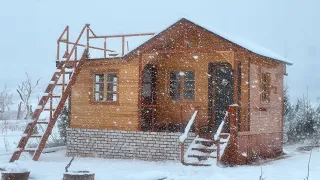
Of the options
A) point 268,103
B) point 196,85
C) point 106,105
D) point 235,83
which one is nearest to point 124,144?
point 106,105

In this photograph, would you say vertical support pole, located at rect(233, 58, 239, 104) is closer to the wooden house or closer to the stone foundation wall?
the wooden house

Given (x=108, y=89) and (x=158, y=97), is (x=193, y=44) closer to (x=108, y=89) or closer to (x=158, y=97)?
(x=158, y=97)

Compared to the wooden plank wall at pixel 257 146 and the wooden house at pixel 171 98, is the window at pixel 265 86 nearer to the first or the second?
the wooden house at pixel 171 98

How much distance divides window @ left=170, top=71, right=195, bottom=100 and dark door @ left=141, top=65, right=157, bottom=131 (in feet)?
2.60

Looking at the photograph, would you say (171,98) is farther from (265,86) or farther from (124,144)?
(265,86)

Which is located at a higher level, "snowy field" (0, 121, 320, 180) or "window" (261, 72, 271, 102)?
"window" (261, 72, 271, 102)

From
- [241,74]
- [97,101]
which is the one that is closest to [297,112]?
[241,74]

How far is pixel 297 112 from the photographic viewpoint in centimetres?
3053

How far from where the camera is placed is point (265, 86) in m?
20.5

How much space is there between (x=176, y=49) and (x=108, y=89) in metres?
3.24

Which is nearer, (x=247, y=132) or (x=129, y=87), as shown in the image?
(x=247, y=132)

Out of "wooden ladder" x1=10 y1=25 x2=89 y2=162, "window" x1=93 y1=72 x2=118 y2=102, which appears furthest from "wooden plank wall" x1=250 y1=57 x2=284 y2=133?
"wooden ladder" x1=10 y1=25 x2=89 y2=162

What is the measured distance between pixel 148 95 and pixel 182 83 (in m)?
1.51

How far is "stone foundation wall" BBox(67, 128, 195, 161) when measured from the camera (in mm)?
18234
